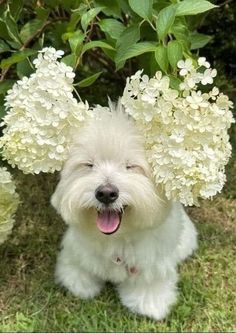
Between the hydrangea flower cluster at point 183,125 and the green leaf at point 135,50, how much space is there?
86 mm

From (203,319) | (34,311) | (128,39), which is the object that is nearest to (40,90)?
(128,39)

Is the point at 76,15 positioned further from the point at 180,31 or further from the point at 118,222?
the point at 118,222

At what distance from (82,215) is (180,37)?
735 mm

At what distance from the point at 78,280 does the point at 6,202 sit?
0.46 m

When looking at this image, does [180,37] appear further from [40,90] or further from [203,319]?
[203,319]

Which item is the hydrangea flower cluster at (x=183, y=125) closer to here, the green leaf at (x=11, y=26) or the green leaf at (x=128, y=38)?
the green leaf at (x=128, y=38)

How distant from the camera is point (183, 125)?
202 cm

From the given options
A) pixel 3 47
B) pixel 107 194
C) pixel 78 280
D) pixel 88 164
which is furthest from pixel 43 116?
pixel 78 280

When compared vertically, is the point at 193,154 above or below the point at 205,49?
above

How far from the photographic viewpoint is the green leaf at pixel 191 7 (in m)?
2.01

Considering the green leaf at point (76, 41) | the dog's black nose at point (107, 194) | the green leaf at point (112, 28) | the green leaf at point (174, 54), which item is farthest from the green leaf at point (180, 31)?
the dog's black nose at point (107, 194)

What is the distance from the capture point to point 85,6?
225 cm

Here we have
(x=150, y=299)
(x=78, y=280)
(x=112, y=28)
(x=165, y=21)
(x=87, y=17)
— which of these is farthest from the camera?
(x=78, y=280)

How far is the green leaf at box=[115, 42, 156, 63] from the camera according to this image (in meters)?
2.07
